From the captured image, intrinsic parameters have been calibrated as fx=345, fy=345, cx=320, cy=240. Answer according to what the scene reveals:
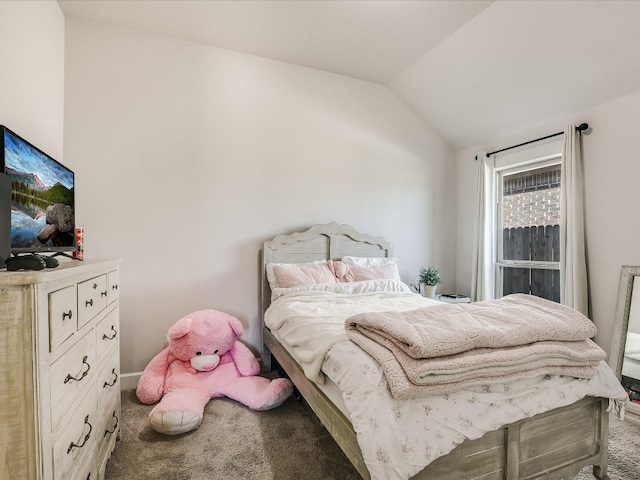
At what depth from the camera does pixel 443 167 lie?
393cm

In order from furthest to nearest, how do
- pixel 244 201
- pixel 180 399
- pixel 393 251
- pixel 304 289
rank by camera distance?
1. pixel 393 251
2. pixel 244 201
3. pixel 304 289
4. pixel 180 399

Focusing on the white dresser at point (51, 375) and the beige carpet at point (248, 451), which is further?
the beige carpet at point (248, 451)

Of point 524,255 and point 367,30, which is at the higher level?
point 367,30

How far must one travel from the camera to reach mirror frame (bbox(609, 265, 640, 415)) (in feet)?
7.88

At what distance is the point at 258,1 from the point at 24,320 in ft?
7.75

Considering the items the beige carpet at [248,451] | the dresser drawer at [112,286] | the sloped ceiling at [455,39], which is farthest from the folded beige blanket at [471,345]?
the sloped ceiling at [455,39]

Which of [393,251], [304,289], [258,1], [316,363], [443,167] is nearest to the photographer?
[316,363]

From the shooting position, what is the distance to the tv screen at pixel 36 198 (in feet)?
4.37

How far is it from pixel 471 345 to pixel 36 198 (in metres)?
1.90

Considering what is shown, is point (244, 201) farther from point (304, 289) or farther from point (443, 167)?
point (443, 167)

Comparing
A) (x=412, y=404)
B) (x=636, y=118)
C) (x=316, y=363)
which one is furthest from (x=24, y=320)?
(x=636, y=118)

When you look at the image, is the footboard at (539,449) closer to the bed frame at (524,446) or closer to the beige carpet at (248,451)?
the bed frame at (524,446)

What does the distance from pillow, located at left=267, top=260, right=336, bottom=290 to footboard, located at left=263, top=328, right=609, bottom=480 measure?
44.0 inches

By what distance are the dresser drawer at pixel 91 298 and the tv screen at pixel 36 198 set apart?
0.28m
